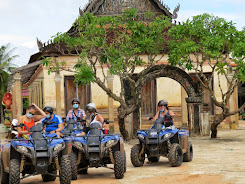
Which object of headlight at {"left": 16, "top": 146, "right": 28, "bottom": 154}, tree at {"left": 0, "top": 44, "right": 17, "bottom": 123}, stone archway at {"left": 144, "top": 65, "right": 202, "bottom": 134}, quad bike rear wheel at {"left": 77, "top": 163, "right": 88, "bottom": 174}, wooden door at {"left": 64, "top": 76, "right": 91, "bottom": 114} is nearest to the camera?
headlight at {"left": 16, "top": 146, "right": 28, "bottom": 154}

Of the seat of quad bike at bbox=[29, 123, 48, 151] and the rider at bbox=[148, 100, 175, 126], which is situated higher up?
the rider at bbox=[148, 100, 175, 126]

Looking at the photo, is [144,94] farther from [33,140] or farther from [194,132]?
[33,140]

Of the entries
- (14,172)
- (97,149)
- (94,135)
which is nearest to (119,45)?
(94,135)

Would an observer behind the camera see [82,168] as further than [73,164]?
Yes

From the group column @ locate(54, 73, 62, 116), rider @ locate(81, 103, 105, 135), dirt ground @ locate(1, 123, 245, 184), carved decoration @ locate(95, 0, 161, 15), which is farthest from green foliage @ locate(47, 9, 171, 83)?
carved decoration @ locate(95, 0, 161, 15)

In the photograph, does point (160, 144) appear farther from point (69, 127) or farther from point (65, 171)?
point (65, 171)

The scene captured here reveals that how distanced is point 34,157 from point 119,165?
6.29ft

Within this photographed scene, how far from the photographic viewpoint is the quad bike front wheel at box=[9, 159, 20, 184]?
337 inches

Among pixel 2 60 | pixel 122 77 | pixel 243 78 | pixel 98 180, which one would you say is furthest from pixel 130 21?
pixel 2 60

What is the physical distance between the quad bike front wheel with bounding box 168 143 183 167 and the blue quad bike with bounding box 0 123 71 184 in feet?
9.93

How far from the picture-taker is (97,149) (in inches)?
384

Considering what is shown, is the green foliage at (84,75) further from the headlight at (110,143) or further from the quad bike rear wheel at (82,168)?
the headlight at (110,143)

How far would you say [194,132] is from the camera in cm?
2052

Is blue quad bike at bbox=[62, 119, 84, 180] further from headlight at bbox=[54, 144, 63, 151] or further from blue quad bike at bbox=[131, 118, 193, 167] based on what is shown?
blue quad bike at bbox=[131, 118, 193, 167]
